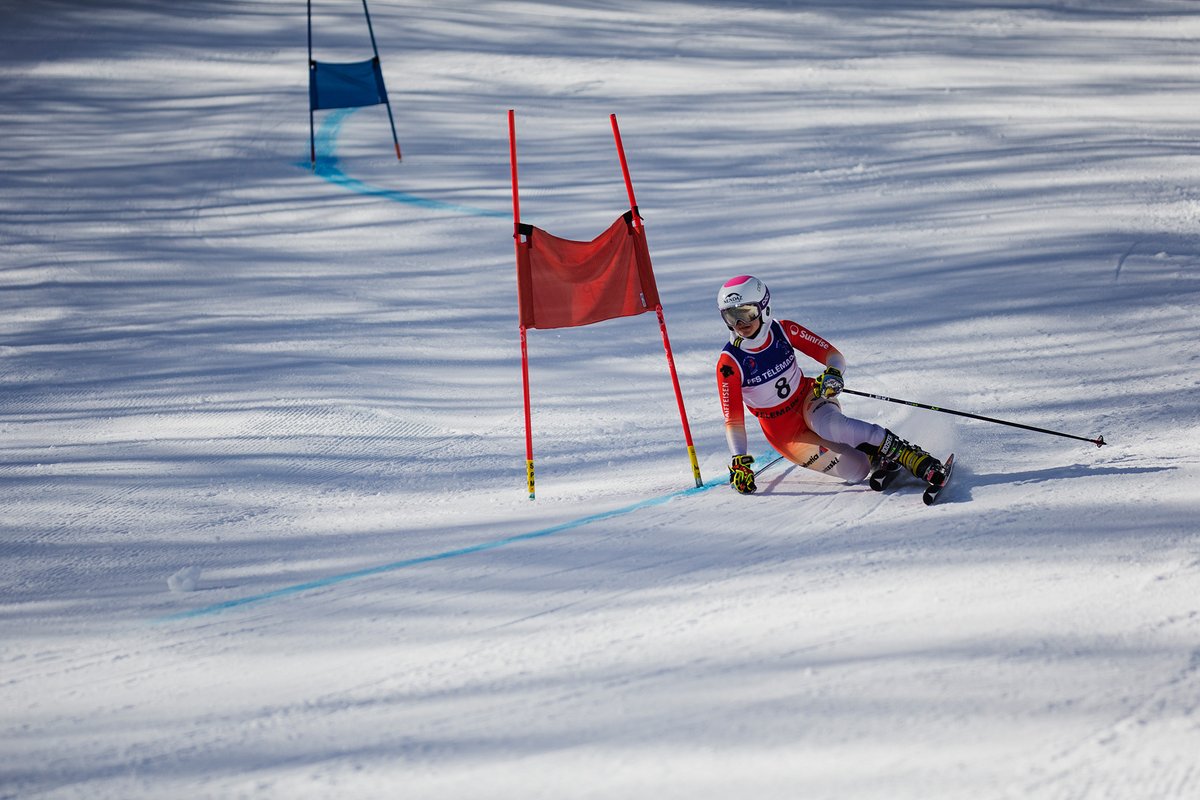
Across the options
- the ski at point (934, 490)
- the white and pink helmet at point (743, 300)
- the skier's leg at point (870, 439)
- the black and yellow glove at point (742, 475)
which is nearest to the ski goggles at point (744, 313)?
the white and pink helmet at point (743, 300)

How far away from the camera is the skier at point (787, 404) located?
5.04 m

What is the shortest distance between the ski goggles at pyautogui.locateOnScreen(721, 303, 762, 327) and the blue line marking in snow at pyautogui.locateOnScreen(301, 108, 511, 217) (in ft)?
18.7

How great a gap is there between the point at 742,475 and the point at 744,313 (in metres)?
0.81

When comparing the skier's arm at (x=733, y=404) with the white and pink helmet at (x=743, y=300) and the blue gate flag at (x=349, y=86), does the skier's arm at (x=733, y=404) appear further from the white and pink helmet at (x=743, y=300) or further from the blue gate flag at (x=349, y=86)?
the blue gate flag at (x=349, y=86)

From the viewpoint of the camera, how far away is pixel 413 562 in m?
4.80

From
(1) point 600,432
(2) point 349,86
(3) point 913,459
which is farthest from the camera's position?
(2) point 349,86

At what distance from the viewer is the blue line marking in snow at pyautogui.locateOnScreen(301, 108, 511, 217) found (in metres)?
10.6

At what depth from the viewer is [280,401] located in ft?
23.1

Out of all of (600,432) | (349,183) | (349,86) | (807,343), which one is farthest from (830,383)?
(349,183)

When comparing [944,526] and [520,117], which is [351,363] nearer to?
[944,526]

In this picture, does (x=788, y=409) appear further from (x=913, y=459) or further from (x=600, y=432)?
(x=600, y=432)

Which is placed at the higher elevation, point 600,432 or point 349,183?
point 349,183

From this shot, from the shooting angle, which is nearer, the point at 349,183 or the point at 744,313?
the point at 744,313

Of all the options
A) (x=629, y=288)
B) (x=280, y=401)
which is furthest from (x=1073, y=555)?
(x=280, y=401)
